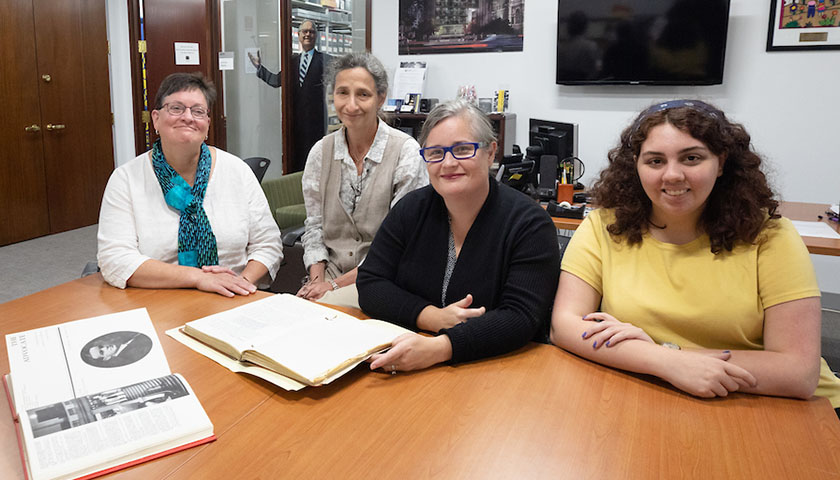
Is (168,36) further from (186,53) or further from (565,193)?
(565,193)

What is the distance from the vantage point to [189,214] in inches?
79.7

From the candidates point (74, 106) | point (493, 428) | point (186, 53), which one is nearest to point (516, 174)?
point (493, 428)

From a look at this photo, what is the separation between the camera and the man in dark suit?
16.7 feet

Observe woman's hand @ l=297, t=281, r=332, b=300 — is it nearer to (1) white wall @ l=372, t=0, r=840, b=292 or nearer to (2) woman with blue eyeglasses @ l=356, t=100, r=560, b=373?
(2) woman with blue eyeglasses @ l=356, t=100, r=560, b=373

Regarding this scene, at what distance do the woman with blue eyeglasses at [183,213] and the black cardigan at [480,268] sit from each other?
0.49 m

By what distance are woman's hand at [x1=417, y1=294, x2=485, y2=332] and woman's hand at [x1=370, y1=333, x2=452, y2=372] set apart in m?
0.12

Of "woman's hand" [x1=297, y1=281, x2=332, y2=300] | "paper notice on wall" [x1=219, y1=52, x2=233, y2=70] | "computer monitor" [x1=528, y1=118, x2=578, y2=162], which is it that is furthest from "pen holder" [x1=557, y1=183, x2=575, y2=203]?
"paper notice on wall" [x1=219, y1=52, x2=233, y2=70]

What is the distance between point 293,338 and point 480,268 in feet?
1.71

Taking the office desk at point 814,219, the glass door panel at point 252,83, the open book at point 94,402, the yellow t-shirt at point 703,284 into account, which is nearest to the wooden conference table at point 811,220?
the office desk at point 814,219

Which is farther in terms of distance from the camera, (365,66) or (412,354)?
(365,66)

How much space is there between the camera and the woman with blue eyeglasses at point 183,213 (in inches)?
72.6

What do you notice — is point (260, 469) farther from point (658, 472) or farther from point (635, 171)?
point (635, 171)

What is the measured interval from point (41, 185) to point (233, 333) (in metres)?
4.83

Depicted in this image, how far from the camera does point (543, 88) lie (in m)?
4.66
